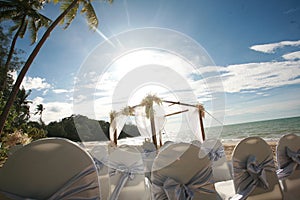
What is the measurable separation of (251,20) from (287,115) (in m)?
22.5

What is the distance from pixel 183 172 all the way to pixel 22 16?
10.9 meters

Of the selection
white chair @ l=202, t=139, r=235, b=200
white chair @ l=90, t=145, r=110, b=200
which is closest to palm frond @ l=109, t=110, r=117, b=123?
white chair @ l=90, t=145, r=110, b=200

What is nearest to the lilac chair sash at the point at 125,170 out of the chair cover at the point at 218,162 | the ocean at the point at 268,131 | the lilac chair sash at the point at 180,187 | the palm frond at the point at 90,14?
the lilac chair sash at the point at 180,187

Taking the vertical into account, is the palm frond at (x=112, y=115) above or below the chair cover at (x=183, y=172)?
above

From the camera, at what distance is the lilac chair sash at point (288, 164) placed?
1324 millimetres

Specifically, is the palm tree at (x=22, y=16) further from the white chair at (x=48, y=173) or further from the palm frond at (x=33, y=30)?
the white chair at (x=48, y=173)

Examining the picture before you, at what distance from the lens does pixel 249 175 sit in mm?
1145

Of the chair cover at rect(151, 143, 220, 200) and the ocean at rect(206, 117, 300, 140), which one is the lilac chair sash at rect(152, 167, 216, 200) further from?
the ocean at rect(206, 117, 300, 140)

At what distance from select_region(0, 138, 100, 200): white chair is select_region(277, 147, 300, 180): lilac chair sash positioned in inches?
52.0

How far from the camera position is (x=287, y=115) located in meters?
25.1

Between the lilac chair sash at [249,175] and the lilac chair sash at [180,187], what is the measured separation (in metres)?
0.33

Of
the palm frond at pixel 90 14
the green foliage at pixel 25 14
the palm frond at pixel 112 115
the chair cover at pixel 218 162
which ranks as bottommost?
the chair cover at pixel 218 162

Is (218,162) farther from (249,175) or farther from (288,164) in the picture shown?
(249,175)

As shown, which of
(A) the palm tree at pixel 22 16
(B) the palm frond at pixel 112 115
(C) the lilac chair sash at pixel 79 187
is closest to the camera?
(C) the lilac chair sash at pixel 79 187
